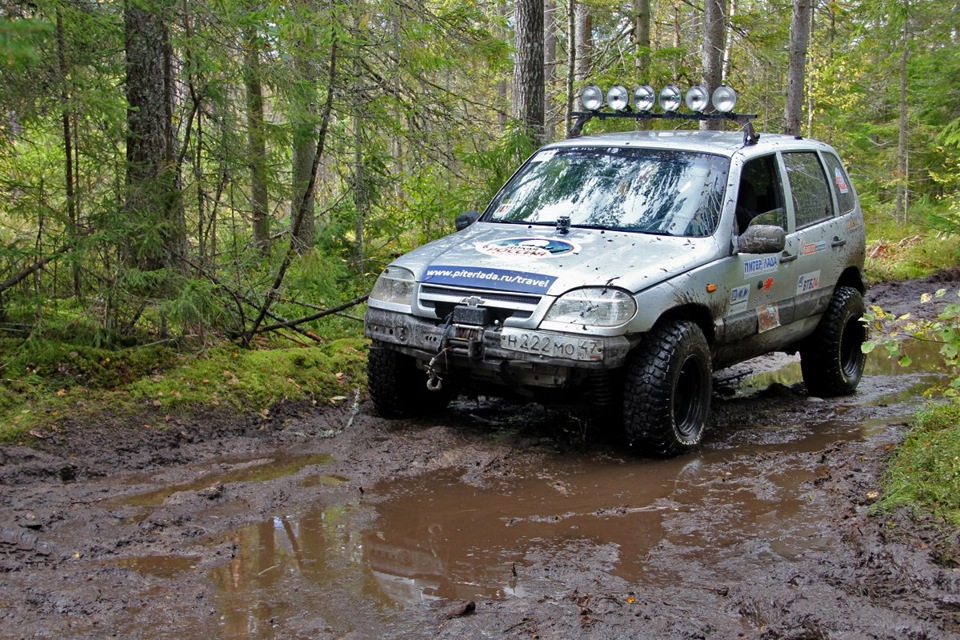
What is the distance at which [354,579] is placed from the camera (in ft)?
14.1

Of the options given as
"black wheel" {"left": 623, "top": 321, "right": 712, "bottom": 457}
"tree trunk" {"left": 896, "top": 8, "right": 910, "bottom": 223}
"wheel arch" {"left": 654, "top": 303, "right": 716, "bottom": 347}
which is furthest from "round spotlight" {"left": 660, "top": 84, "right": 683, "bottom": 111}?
"tree trunk" {"left": 896, "top": 8, "right": 910, "bottom": 223}

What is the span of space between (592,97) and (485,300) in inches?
109

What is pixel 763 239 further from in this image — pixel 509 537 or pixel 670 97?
pixel 509 537

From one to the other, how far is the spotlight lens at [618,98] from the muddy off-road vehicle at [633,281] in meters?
0.03

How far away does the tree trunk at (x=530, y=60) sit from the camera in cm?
1060

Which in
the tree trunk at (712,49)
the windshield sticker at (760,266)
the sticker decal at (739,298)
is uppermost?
the tree trunk at (712,49)

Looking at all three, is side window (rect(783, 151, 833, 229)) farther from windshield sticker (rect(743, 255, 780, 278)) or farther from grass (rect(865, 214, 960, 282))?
grass (rect(865, 214, 960, 282))

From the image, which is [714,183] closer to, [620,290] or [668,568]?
[620,290]

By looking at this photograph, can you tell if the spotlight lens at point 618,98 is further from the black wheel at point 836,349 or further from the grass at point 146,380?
the grass at point 146,380

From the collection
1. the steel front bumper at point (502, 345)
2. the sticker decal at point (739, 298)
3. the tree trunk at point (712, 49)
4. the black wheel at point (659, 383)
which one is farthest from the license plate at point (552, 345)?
the tree trunk at point (712, 49)

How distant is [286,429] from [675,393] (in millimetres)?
2820

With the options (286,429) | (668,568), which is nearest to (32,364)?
(286,429)

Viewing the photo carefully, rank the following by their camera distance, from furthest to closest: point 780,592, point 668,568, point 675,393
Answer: point 675,393, point 668,568, point 780,592

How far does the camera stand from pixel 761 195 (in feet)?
24.0
